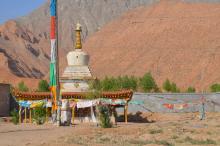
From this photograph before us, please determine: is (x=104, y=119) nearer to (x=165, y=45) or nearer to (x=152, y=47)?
(x=165, y=45)

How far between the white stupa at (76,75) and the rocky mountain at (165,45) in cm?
4748

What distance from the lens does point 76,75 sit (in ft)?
112

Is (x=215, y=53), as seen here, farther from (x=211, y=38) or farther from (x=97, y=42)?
(x=97, y=42)

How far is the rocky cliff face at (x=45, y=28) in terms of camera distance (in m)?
134

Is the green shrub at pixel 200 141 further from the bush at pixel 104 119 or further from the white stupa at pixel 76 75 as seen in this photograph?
the white stupa at pixel 76 75

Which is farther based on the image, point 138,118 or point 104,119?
point 138,118

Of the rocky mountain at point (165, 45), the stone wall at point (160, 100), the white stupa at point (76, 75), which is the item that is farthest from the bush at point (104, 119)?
the rocky mountain at point (165, 45)

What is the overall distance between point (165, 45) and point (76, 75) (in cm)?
6582

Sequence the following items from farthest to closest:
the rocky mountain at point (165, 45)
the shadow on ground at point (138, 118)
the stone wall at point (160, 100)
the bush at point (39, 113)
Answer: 1. the rocky mountain at point (165, 45)
2. the stone wall at point (160, 100)
3. the shadow on ground at point (138, 118)
4. the bush at point (39, 113)

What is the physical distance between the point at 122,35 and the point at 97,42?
7920 millimetres

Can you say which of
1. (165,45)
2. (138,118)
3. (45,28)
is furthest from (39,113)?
(45,28)

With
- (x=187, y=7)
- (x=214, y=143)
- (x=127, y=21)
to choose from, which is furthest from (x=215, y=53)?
(x=214, y=143)

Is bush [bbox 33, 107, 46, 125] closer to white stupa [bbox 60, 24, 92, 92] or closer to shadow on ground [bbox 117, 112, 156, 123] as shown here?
white stupa [bbox 60, 24, 92, 92]

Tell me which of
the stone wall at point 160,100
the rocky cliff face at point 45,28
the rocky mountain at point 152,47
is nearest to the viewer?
the stone wall at point 160,100
